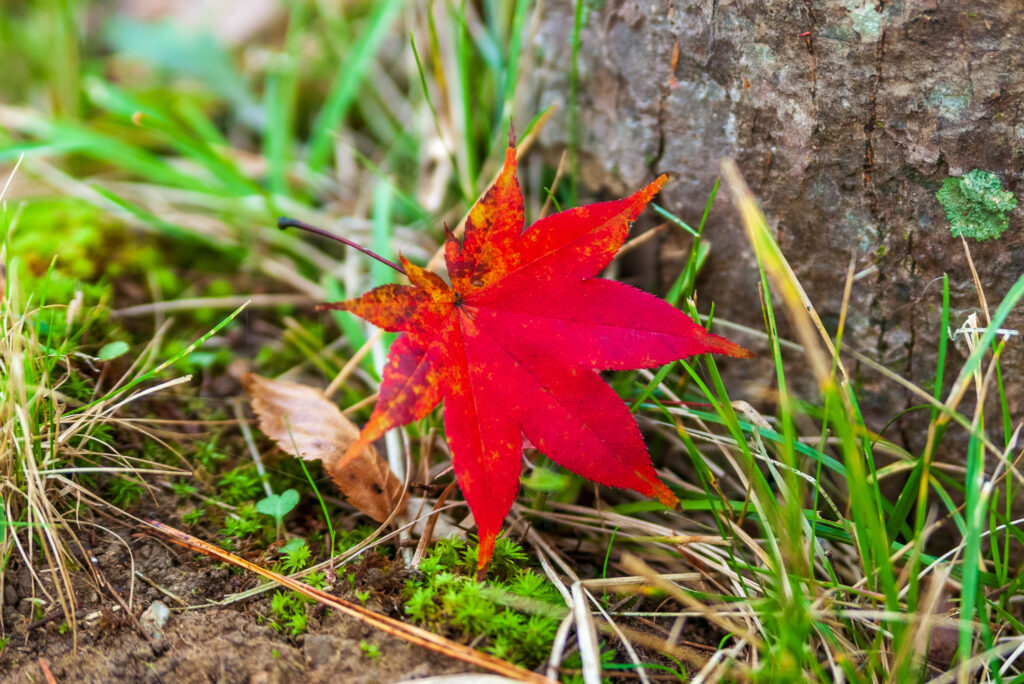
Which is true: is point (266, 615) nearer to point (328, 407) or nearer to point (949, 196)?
point (328, 407)

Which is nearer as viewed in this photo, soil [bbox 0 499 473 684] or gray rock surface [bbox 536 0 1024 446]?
soil [bbox 0 499 473 684]

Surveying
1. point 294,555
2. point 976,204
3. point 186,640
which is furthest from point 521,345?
point 976,204

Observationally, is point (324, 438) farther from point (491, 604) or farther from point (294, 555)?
point (491, 604)

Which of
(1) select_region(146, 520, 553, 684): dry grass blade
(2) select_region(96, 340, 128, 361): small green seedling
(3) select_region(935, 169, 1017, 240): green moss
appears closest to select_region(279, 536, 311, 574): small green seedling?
(1) select_region(146, 520, 553, 684): dry grass blade

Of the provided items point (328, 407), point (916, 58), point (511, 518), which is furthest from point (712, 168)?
point (328, 407)

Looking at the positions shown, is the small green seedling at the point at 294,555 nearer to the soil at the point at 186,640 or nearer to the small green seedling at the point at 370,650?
the soil at the point at 186,640

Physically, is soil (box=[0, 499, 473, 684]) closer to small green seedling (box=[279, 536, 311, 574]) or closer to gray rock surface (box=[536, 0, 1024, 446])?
small green seedling (box=[279, 536, 311, 574])

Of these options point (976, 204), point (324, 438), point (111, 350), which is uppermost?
point (976, 204)
